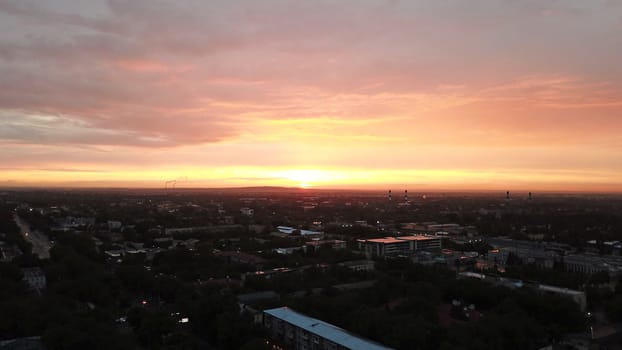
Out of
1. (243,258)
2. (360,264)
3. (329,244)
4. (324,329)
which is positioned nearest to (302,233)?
(329,244)

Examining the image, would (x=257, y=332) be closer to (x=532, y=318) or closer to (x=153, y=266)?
(x=532, y=318)

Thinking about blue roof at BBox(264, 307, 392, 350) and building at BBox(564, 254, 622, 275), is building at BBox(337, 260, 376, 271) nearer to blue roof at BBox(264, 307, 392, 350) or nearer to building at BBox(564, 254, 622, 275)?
blue roof at BBox(264, 307, 392, 350)

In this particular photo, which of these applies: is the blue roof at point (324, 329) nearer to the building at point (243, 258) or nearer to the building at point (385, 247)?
the building at point (243, 258)

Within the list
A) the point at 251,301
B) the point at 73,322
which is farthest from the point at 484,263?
the point at 73,322

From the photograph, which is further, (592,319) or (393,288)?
(393,288)

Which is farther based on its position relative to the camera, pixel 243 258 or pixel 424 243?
pixel 424 243

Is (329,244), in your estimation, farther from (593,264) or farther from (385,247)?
(593,264)

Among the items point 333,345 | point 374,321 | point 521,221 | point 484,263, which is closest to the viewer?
point 333,345

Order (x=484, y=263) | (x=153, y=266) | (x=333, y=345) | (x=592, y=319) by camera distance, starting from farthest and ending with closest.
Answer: (x=484, y=263), (x=153, y=266), (x=592, y=319), (x=333, y=345)

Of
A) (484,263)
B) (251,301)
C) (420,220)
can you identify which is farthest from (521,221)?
(251,301)
